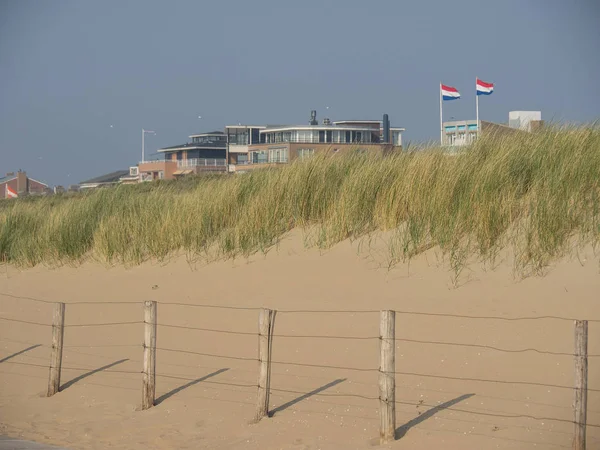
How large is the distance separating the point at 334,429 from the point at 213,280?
555cm

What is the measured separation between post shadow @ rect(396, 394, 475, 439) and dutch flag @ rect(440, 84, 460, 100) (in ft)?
111

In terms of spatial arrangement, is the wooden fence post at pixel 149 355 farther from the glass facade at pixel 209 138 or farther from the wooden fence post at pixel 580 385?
the glass facade at pixel 209 138

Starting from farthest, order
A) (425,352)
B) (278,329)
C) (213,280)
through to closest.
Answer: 1. (213,280)
2. (278,329)
3. (425,352)

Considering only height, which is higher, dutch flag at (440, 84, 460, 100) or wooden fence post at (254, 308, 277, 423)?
dutch flag at (440, 84, 460, 100)

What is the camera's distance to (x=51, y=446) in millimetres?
7453

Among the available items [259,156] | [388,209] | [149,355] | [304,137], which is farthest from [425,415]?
[259,156]

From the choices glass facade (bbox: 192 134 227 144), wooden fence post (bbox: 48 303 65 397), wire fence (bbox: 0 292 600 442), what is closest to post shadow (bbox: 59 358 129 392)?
wire fence (bbox: 0 292 600 442)

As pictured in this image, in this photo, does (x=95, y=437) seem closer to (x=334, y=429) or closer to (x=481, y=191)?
(x=334, y=429)

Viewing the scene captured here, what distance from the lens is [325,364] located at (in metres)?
8.72

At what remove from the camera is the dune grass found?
9.97 metres

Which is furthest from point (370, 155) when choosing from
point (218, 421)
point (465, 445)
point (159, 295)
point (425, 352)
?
point (465, 445)

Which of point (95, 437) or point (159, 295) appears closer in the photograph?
point (95, 437)

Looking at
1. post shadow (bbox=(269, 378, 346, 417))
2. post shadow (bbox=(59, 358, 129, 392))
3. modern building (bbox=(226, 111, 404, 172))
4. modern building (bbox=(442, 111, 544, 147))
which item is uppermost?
modern building (bbox=(226, 111, 404, 172))

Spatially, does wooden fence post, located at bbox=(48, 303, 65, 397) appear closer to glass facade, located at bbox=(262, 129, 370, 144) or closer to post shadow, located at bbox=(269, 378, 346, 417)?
post shadow, located at bbox=(269, 378, 346, 417)
